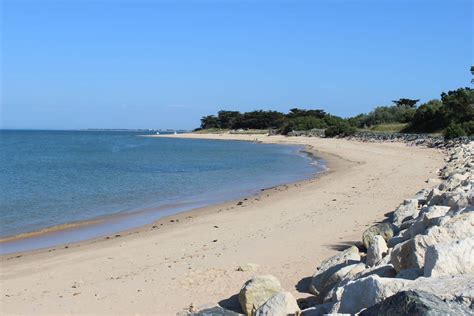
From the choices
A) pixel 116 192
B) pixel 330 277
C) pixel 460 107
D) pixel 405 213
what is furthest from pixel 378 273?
pixel 460 107

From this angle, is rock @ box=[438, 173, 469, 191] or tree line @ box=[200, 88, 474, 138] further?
tree line @ box=[200, 88, 474, 138]

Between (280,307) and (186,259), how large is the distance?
13.4 feet

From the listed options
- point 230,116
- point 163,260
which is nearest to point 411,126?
point 163,260

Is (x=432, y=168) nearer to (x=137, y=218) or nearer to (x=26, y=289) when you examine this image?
(x=137, y=218)

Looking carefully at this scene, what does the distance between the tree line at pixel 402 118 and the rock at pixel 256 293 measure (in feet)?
128

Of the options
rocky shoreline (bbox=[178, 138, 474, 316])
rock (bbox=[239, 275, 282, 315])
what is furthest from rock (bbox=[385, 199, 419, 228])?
rock (bbox=[239, 275, 282, 315])

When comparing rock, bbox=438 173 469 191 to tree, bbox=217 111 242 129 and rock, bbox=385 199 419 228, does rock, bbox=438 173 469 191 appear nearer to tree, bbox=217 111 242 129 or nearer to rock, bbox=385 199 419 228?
rock, bbox=385 199 419 228

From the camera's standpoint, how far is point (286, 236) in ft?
32.5

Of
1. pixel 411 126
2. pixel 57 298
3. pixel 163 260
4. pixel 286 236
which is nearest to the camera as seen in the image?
pixel 57 298

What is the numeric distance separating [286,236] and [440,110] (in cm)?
4915

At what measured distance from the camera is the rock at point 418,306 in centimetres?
304

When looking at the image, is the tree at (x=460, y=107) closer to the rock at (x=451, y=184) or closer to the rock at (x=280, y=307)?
the rock at (x=451, y=184)

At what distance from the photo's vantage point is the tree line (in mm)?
50938

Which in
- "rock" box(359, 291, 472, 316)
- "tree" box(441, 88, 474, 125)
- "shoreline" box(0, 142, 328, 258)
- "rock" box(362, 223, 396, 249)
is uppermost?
"tree" box(441, 88, 474, 125)
